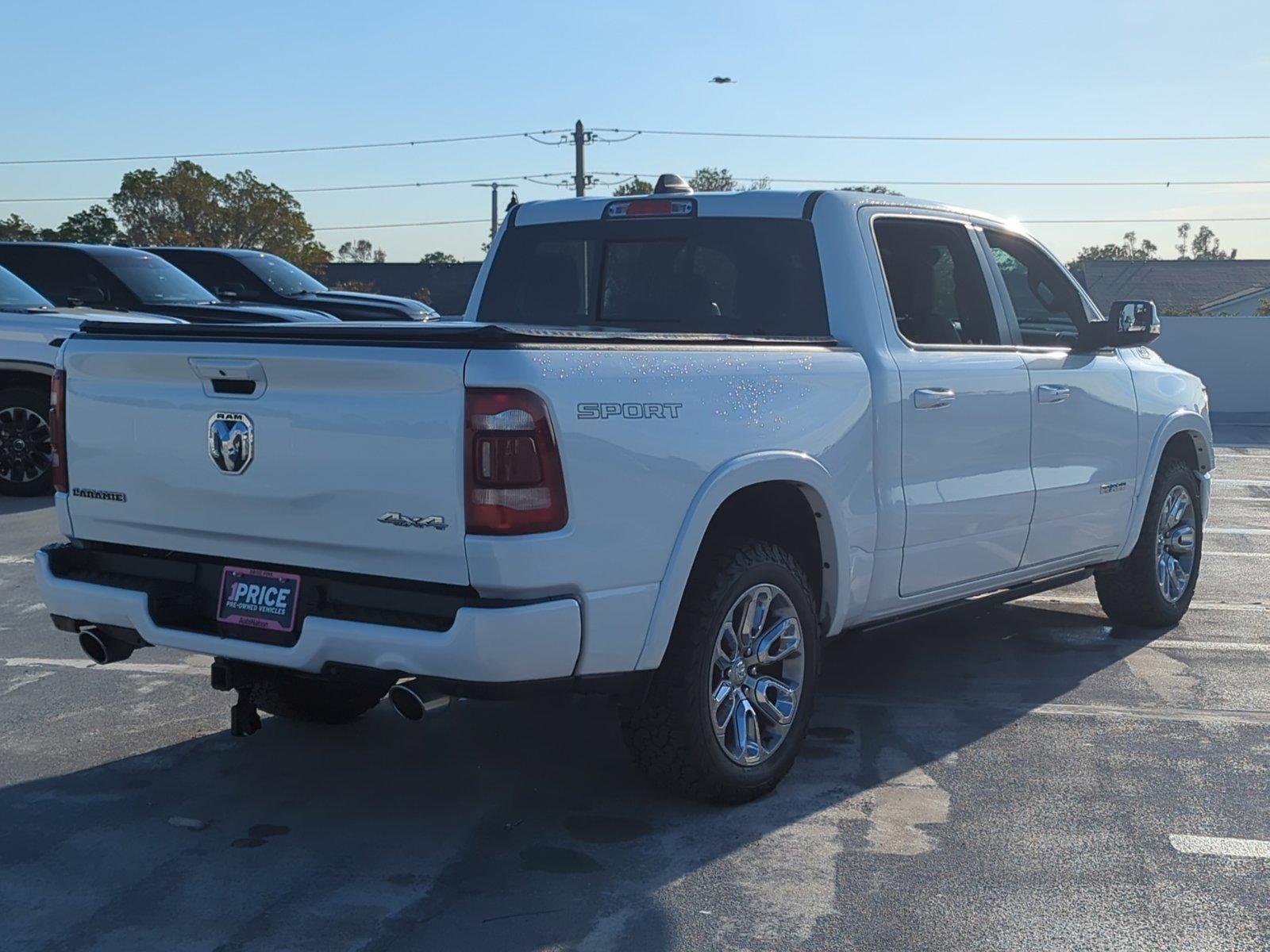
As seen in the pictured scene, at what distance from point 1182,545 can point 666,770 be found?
4.05 meters

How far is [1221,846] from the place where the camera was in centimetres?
439

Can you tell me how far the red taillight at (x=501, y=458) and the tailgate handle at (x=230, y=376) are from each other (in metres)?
0.74

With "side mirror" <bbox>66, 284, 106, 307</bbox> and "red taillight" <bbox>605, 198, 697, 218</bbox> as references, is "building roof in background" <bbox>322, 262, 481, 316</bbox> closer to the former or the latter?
"side mirror" <bbox>66, 284, 106, 307</bbox>

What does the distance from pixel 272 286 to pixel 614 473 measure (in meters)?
14.5

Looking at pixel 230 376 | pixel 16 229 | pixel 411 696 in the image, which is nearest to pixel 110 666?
pixel 230 376

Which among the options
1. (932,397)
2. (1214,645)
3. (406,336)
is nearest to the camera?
(406,336)

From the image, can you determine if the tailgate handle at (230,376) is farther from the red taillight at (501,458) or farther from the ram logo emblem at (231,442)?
the red taillight at (501,458)

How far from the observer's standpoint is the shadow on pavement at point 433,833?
378 cm

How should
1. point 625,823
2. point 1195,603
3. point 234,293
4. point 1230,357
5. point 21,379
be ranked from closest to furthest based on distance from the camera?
1. point 625,823
2. point 1195,603
3. point 21,379
4. point 234,293
5. point 1230,357

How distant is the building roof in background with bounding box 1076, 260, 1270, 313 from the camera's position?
73.6 metres

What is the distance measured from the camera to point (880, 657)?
681cm

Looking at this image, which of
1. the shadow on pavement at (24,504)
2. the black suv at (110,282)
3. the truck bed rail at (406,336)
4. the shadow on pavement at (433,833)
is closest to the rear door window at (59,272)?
the black suv at (110,282)

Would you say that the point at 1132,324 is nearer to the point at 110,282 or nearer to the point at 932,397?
the point at 932,397

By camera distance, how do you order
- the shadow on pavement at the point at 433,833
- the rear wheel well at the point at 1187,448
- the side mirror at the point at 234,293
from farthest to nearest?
the side mirror at the point at 234,293, the rear wheel well at the point at 1187,448, the shadow on pavement at the point at 433,833
